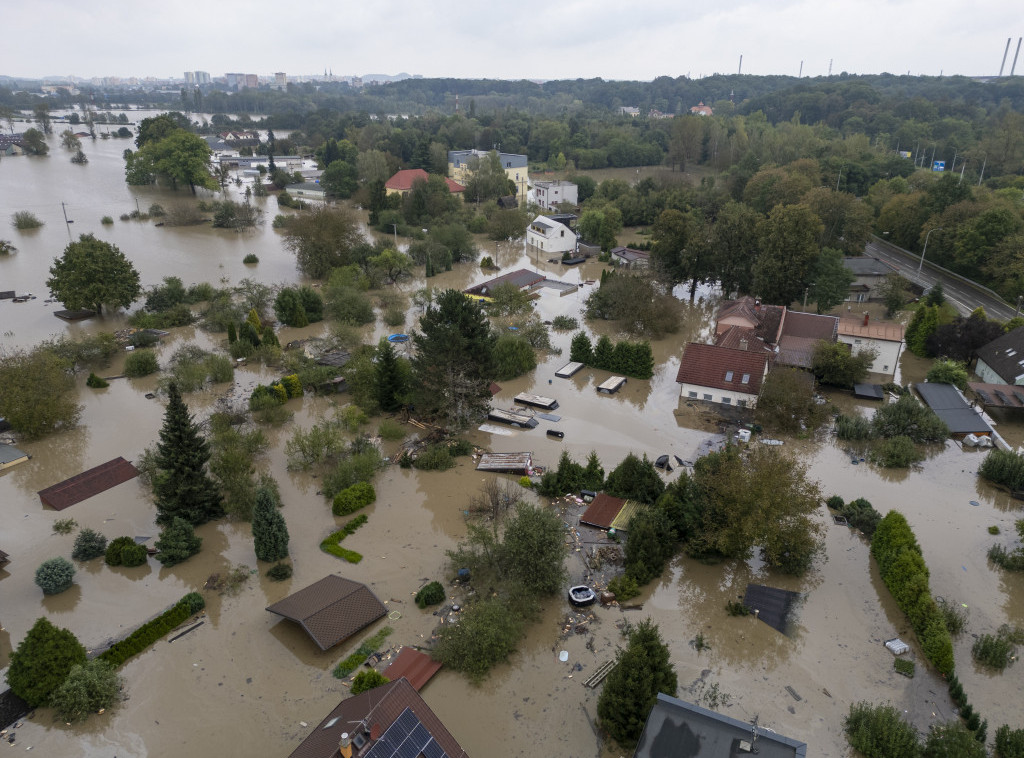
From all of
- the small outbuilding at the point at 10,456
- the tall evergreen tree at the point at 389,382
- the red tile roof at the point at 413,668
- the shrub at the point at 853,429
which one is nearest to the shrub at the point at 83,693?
the red tile roof at the point at 413,668

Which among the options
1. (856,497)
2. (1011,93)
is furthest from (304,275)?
(1011,93)

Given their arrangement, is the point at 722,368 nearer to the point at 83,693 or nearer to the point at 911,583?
the point at 911,583

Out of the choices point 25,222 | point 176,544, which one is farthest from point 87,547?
point 25,222

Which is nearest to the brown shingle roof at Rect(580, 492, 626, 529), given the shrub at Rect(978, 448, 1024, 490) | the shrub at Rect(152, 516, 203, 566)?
the shrub at Rect(152, 516, 203, 566)

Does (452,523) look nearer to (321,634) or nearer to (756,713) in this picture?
(321,634)

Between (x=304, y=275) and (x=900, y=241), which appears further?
(x=900, y=241)

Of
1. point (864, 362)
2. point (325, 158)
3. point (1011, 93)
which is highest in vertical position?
point (1011, 93)
